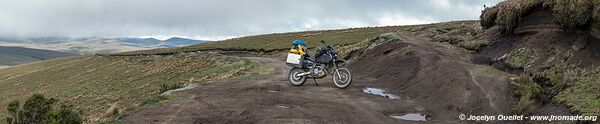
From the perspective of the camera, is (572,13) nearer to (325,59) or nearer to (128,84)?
(325,59)

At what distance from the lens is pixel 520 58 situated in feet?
63.2

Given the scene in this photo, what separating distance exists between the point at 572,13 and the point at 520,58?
2957 millimetres

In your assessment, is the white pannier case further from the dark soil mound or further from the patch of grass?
the patch of grass

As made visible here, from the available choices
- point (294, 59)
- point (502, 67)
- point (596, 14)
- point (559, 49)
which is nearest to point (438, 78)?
point (502, 67)

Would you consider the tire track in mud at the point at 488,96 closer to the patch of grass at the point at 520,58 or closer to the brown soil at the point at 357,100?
the brown soil at the point at 357,100

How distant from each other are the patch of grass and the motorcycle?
6.66 metres

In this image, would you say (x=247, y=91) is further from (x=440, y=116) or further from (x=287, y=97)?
(x=440, y=116)

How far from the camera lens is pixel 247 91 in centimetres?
1766

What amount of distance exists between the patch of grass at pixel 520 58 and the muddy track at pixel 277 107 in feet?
19.9

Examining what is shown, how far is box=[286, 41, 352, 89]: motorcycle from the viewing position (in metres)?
18.2

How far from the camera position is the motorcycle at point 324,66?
1823cm

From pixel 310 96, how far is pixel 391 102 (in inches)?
109

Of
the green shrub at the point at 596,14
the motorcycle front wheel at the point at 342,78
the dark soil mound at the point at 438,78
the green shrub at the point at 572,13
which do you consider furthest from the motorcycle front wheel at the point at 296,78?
the green shrub at the point at 596,14

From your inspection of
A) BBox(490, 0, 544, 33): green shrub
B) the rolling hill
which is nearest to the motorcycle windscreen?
the rolling hill
